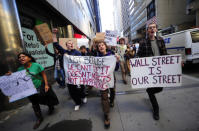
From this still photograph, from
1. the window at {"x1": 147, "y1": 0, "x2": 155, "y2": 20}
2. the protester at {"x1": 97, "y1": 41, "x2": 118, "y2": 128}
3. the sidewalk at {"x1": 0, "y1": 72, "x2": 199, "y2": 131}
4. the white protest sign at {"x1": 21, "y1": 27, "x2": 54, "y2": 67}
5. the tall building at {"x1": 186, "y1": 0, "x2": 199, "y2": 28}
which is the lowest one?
the sidewalk at {"x1": 0, "y1": 72, "x2": 199, "y2": 131}

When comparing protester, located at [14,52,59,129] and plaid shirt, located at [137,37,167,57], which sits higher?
plaid shirt, located at [137,37,167,57]

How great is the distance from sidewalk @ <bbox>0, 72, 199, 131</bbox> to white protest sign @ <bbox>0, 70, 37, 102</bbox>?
0.86m

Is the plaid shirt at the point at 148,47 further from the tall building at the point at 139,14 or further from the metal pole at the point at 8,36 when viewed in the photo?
the tall building at the point at 139,14

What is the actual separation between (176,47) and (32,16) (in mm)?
7733

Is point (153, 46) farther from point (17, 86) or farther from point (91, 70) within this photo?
point (17, 86)

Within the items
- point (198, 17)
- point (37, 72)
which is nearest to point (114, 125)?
point (37, 72)

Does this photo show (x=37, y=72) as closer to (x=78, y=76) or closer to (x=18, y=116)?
(x=78, y=76)

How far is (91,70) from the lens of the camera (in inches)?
95.2

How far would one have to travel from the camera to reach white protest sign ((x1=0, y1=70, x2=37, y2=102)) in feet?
6.76

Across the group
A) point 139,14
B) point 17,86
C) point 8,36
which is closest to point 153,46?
point 17,86

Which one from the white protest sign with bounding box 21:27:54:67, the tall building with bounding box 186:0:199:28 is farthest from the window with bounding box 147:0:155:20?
the white protest sign with bounding box 21:27:54:67

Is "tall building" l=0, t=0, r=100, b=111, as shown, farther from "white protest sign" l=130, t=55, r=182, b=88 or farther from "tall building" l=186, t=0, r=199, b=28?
"tall building" l=186, t=0, r=199, b=28

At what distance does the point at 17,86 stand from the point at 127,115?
99.9 inches

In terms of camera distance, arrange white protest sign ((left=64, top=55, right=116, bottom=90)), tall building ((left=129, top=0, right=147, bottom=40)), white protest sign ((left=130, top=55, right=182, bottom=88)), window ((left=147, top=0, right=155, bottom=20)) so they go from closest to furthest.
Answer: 1. white protest sign ((left=130, top=55, right=182, bottom=88))
2. white protest sign ((left=64, top=55, right=116, bottom=90))
3. window ((left=147, top=0, right=155, bottom=20))
4. tall building ((left=129, top=0, right=147, bottom=40))
